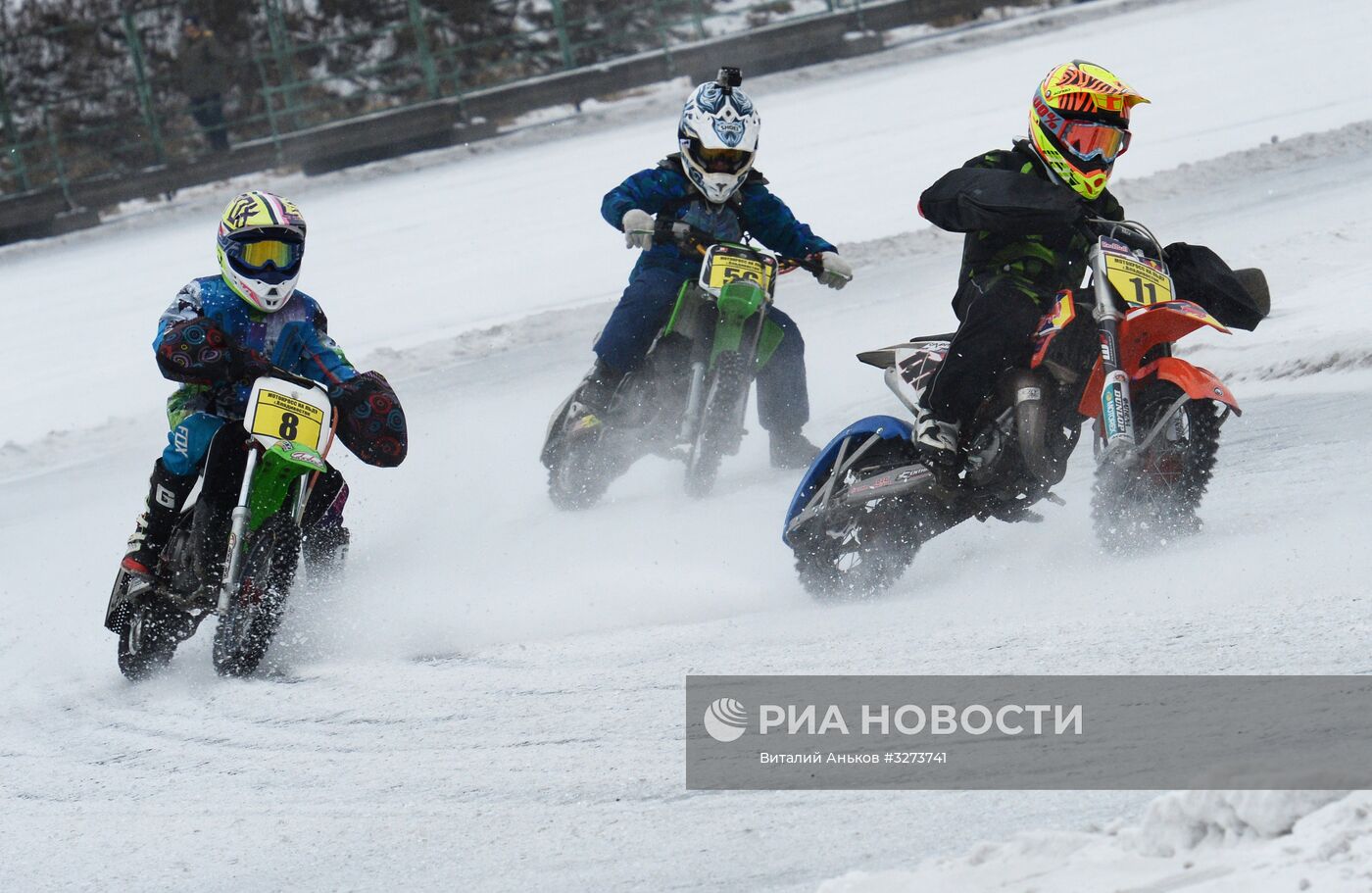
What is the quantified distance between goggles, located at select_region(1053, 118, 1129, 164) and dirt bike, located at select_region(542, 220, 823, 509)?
2164mm

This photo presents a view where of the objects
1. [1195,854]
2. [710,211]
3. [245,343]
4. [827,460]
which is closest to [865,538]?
[827,460]

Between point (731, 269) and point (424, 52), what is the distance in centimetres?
1573

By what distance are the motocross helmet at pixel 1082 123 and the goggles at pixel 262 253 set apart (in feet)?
9.41

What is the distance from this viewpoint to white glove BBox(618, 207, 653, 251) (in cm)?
765

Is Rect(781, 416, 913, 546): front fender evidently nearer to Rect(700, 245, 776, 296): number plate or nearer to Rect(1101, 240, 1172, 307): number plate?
Rect(1101, 240, 1172, 307): number plate

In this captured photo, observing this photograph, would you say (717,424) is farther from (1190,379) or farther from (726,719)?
(726,719)

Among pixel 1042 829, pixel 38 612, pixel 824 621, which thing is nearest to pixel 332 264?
pixel 38 612

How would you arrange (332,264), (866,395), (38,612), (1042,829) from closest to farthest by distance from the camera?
(1042,829) → (38,612) → (866,395) → (332,264)

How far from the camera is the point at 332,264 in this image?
1577 centimetres

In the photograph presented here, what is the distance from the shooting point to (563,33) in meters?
22.5

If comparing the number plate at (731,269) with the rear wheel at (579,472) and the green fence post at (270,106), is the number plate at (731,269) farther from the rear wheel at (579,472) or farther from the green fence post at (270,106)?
the green fence post at (270,106)

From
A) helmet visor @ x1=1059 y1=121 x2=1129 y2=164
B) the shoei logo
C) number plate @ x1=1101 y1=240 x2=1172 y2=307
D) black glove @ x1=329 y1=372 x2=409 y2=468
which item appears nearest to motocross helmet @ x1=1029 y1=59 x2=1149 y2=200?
helmet visor @ x1=1059 y1=121 x2=1129 y2=164

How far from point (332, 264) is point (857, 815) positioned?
1272 cm

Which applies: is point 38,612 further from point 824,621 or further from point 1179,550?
point 1179,550
